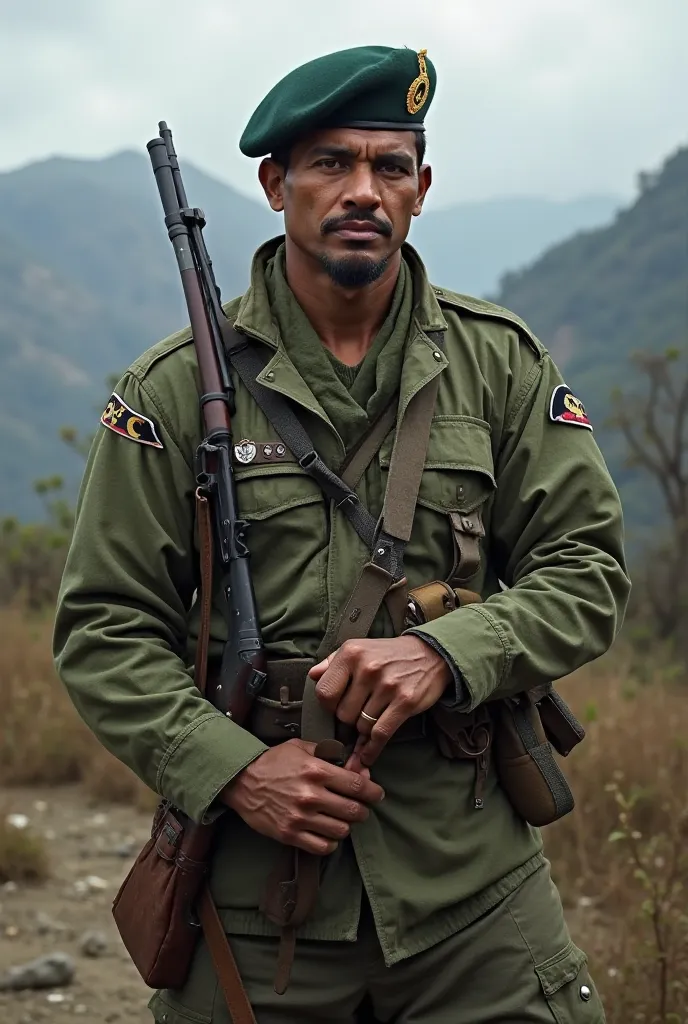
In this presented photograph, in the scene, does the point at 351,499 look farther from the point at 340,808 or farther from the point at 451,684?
the point at 340,808

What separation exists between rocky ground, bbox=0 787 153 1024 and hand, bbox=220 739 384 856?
2.44 m

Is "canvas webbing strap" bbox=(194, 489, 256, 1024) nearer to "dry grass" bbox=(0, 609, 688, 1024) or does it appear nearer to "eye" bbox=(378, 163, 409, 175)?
"eye" bbox=(378, 163, 409, 175)

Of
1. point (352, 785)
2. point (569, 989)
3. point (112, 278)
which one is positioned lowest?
point (569, 989)

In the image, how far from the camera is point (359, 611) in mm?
2490

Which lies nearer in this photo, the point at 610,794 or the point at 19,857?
the point at 610,794

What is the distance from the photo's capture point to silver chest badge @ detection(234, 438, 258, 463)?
261 centimetres

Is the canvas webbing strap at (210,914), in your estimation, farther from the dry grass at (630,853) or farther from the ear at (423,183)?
the dry grass at (630,853)

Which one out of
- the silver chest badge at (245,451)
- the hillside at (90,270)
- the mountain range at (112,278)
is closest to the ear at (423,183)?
the silver chest badge at (245,451)

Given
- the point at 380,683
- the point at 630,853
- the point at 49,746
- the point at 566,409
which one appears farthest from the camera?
the point at 49,746

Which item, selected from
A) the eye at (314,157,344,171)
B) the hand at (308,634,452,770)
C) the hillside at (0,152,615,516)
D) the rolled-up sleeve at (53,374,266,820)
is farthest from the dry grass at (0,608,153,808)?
the hillside at (0,152,615,516)

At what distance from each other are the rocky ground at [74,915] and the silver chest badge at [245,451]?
8.76 ft

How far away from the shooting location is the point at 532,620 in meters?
2.49

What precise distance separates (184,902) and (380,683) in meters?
0.61

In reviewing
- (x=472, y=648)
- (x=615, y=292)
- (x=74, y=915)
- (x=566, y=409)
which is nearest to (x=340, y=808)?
(x=472, y=648)
